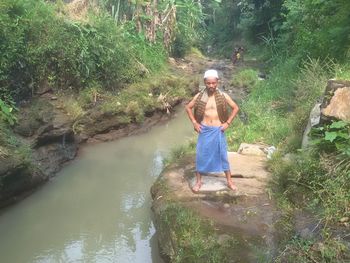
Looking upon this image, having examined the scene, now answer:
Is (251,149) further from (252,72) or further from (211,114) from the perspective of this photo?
(252,72)

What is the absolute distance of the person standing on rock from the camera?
608 cm

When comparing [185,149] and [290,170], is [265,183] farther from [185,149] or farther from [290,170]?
[185,149]

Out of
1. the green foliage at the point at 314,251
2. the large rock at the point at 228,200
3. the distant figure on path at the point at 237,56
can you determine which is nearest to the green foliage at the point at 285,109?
the large rock at the point at 228,200

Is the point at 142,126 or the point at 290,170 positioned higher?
the point at 290,170

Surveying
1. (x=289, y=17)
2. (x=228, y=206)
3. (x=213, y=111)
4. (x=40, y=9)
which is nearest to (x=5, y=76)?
(x=40, y=9)

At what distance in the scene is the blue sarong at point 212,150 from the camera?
6082 mm

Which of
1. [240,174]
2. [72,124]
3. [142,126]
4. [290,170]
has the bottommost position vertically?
[142,126]

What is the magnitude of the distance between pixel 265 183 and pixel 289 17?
33.1ft

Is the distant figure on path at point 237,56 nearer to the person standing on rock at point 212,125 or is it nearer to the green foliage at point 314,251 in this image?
the person standing on rock at point 212,125

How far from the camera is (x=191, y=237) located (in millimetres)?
5223

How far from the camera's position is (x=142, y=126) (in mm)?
13078

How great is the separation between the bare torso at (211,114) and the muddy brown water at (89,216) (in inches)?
83.4

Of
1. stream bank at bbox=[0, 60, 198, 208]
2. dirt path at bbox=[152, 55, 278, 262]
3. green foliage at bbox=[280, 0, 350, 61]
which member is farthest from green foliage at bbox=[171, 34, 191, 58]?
dirt path at bbox=[152, 55, 278, 262]

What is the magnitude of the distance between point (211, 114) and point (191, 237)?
180 cm
